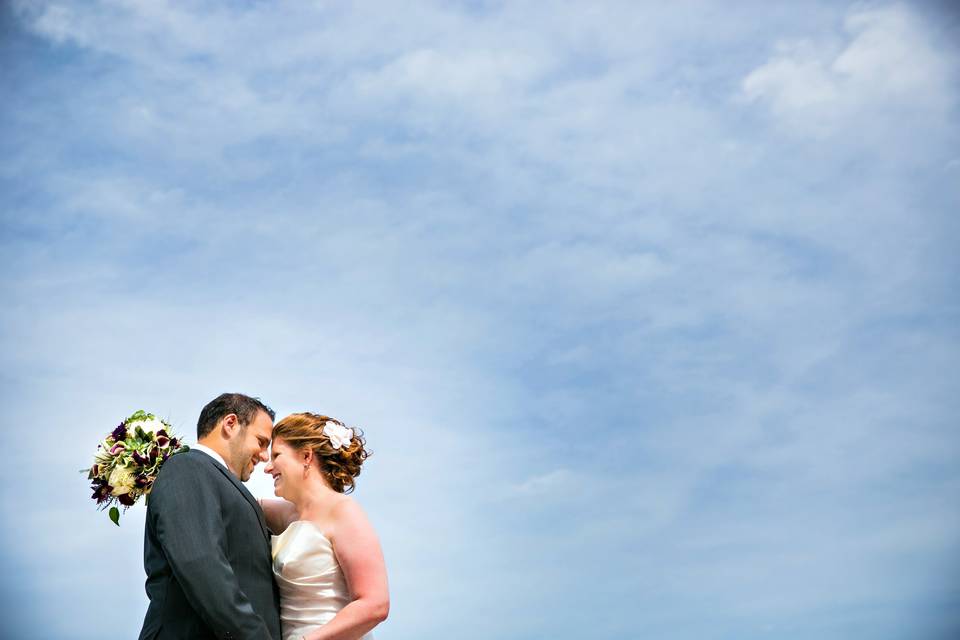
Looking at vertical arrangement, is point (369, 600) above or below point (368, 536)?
below

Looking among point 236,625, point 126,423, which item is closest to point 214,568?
point 236,625

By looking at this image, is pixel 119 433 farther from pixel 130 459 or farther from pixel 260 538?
pixel 260 538

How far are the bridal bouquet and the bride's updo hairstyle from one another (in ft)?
2.68

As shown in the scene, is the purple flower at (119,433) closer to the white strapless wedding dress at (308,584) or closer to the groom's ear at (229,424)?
the groom's ear at (229,424)

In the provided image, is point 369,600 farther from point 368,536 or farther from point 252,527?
point 252,527

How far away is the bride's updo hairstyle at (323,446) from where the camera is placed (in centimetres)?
780

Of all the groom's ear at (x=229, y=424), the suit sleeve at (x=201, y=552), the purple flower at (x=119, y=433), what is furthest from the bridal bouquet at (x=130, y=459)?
the suit sleeve at (x=201, y=552)

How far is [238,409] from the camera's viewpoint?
7.43m

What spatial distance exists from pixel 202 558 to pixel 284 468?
1.47 meters

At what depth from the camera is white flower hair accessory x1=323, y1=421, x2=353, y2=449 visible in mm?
7832

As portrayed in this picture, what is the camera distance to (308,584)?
289 inches

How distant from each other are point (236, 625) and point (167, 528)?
2.53 ft

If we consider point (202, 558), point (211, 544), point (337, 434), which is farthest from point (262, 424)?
point (202, 558)

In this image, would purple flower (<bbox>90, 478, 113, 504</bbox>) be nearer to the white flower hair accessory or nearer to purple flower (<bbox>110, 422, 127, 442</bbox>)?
purple flower (<bbox>110, 422, 127, 442</bbox>)
